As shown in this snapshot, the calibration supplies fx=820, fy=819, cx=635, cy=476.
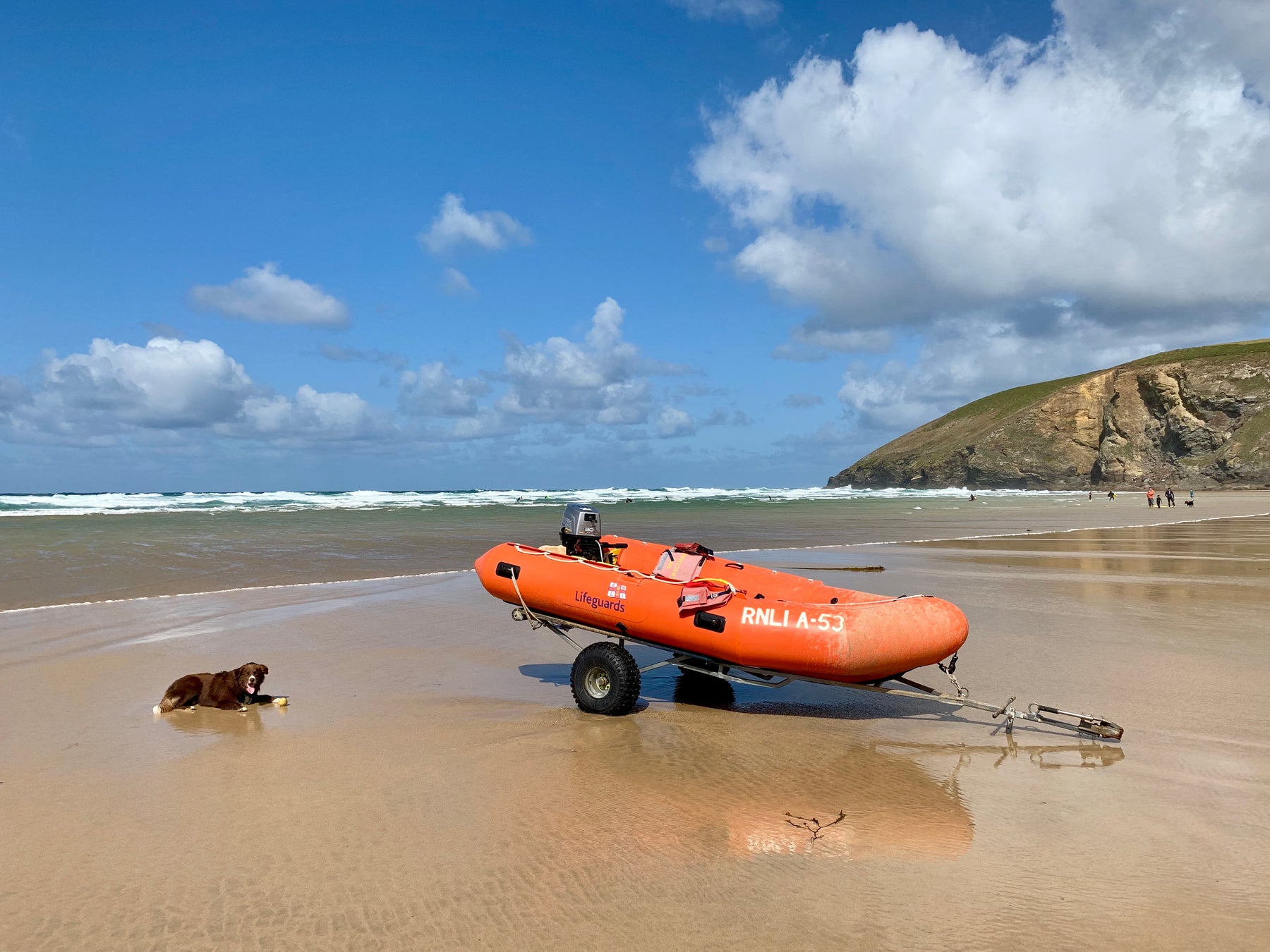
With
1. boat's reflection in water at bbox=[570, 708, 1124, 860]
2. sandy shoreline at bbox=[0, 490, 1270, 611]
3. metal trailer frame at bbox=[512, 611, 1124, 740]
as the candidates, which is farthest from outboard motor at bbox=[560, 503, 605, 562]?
sandy shoreline at bbox=[0, 490, 1270, 611]

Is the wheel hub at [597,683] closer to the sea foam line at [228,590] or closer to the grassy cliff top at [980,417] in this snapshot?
the sea foam line at [228,590]

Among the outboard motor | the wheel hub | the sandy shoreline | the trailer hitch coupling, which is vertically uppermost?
the outboard motor

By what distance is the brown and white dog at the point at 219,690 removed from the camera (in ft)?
21.4

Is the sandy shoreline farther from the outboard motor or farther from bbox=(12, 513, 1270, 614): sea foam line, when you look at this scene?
the outboard motor

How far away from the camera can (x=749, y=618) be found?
6.33m

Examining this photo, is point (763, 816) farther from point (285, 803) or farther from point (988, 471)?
point (988, 471)

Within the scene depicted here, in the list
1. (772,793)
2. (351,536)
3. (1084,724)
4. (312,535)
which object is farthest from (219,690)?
(312,535)

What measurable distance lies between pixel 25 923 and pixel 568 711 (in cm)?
379

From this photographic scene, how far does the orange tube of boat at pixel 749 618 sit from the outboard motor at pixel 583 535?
57cm

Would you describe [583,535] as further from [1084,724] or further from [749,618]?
[1084,724]

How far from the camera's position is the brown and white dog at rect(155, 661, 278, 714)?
651 centimetres

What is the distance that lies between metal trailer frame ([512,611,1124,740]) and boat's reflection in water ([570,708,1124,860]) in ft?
0.47

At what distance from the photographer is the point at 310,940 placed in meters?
3.23

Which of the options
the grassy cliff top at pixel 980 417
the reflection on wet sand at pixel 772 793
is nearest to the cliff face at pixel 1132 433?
the grassy cliff top at pixel 980 417
